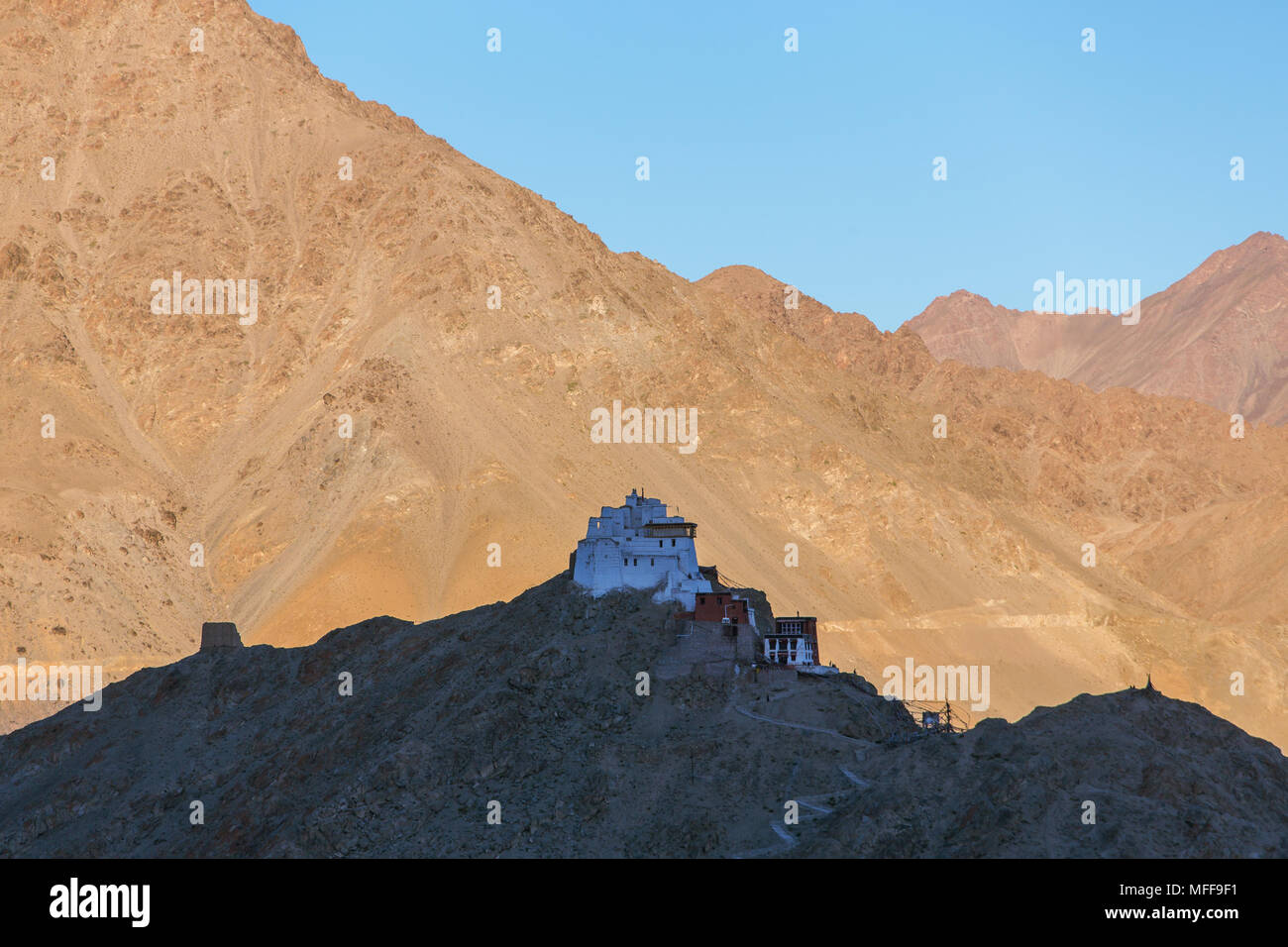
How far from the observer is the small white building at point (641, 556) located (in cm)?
10569

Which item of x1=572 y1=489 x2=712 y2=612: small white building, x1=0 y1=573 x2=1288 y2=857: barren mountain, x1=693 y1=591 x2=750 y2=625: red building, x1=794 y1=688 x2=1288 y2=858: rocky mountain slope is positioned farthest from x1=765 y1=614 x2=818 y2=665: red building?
x1=794 y1=688 x2=1288 y2=858: rocky mountain slope

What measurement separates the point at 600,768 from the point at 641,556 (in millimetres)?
16593

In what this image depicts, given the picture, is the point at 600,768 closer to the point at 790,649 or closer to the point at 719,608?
the point at 719,608

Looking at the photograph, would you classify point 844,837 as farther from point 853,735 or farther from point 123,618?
point 123,618

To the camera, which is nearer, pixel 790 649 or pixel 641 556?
pixel 790 649

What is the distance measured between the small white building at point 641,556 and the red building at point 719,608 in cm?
221

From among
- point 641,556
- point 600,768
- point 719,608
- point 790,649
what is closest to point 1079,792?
point 600,768

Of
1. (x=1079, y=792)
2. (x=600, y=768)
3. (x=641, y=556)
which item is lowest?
(x=1079, y=792)

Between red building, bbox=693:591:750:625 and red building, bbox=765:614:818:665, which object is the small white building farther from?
red building, bbox=765:614:818:665

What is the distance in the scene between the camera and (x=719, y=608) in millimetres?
102062

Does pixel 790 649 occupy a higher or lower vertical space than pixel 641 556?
lower

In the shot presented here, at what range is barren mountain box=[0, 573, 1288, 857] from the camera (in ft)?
274

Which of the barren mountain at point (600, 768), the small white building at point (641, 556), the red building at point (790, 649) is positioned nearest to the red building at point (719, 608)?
the barren mountain at point (600, 768)

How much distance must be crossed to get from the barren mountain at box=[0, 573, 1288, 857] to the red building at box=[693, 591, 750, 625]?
4.73 feet
